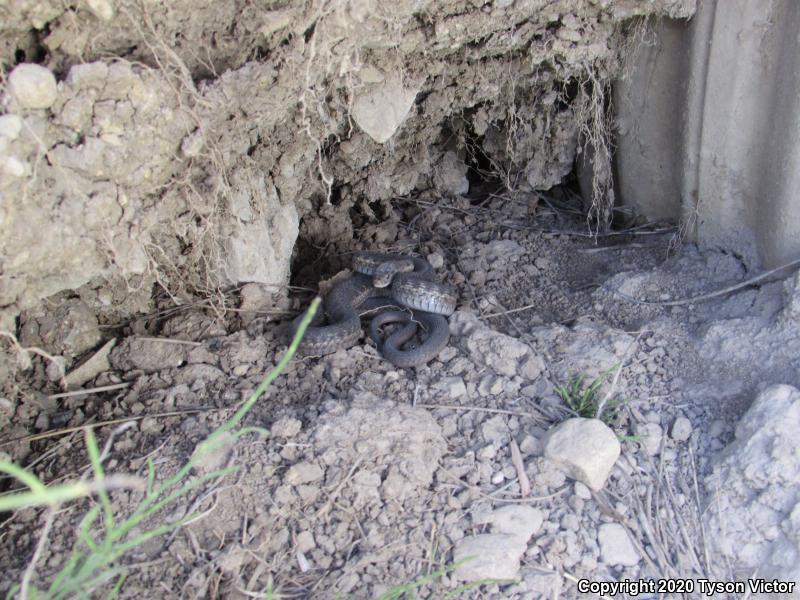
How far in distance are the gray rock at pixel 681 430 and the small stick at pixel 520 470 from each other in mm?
649

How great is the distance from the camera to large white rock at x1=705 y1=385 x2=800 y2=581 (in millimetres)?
2463

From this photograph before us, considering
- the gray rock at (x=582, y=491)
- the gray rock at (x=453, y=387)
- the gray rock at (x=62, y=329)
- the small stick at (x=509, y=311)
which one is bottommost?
the gray rock at (x=582, y=491)

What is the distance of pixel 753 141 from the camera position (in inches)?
135

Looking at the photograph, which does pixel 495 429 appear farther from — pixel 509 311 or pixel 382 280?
pixel 382 280

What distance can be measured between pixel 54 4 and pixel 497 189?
11.1 ft

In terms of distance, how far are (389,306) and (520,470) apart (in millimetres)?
1576

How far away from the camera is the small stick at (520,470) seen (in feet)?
8.82

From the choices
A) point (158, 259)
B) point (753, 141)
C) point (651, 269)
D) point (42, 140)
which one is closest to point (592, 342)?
point (651, 269)

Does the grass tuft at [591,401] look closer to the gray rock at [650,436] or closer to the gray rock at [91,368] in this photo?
the gray rock at [650,436]

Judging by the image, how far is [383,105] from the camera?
354 cm

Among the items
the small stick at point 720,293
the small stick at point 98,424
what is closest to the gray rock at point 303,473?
the small stick at point 98,424

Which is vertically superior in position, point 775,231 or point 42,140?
point 42,140

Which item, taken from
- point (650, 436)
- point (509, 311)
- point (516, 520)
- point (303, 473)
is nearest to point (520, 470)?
point (516, 520)

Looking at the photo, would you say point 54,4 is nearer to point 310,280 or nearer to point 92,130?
point 92,130
